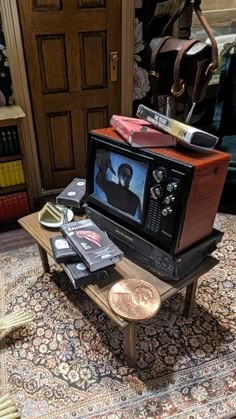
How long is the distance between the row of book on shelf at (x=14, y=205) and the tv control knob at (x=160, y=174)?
4.44ft

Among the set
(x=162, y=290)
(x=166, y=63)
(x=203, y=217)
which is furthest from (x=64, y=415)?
(x=166, y=63)

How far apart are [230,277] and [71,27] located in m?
1.93

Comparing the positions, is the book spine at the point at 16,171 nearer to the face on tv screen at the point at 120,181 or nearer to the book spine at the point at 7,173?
the book spine at the point at 7,173

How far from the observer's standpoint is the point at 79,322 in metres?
1.68

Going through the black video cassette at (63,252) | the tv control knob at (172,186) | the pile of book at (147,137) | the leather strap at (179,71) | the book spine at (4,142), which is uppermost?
the leather strap at (179,71)

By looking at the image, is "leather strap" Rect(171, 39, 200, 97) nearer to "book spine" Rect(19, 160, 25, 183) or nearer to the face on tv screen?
the face on tv screen

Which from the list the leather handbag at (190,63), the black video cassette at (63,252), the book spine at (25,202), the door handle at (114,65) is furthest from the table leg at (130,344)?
the door handle at (114,65)

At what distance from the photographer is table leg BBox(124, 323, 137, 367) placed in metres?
1.28

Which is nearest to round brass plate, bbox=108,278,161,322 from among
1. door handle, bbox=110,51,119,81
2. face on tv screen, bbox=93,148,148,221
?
face on tv screen, bbox=93,148,148,221

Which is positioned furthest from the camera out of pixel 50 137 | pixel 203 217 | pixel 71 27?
pixel 50 137

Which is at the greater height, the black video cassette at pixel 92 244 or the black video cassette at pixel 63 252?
the black video cassette at pixel 92 244

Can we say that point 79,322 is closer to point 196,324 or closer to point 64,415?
point 64,415

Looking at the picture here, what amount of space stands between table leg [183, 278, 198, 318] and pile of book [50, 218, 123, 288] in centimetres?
42

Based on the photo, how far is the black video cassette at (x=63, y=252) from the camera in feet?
4.69
